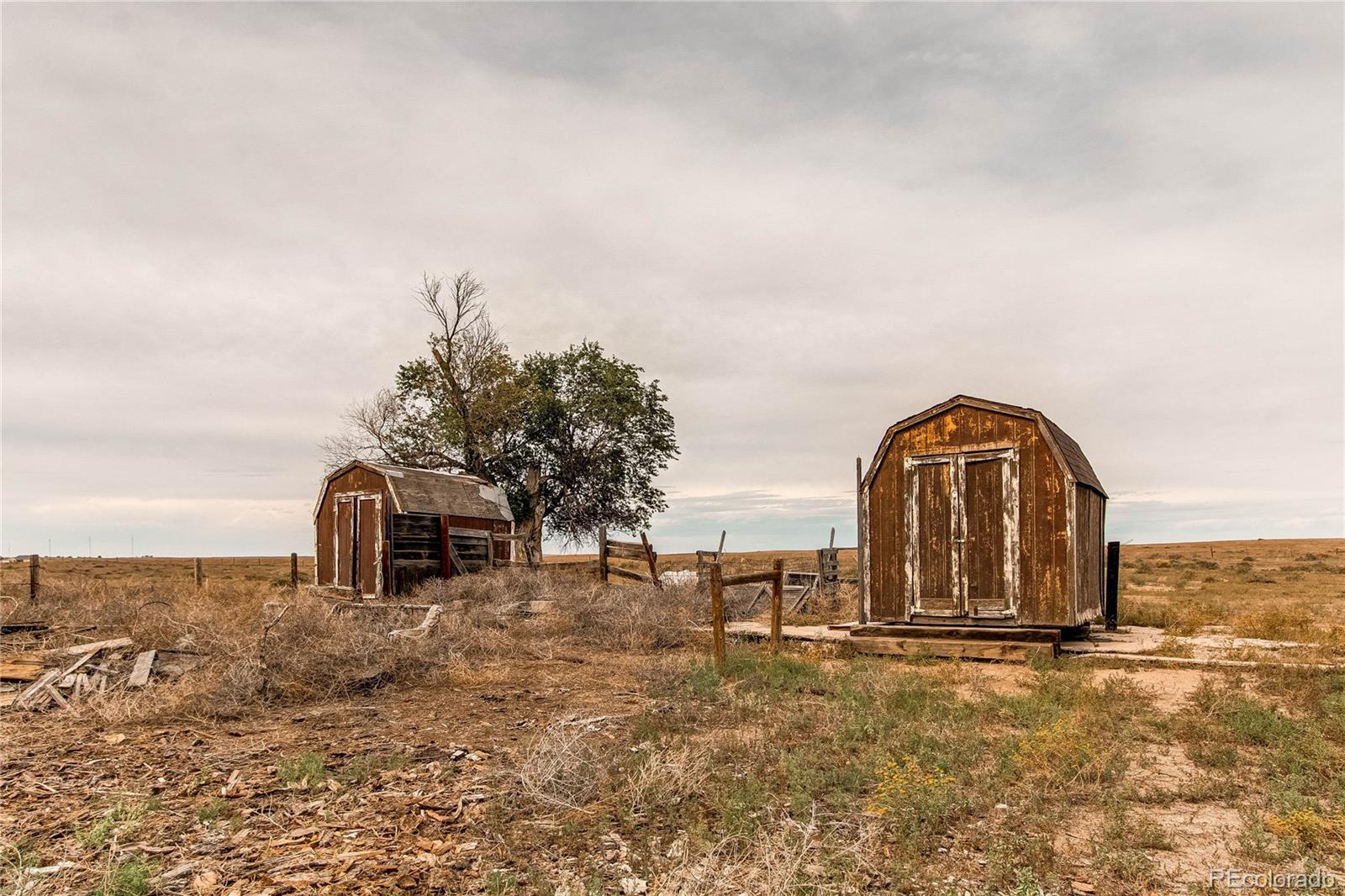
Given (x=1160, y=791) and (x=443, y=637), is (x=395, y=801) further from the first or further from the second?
(x=443, y=637)

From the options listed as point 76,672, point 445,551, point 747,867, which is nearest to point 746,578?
point 747,867

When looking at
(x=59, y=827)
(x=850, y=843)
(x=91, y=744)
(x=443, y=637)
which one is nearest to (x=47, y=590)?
(x=443, y=637)

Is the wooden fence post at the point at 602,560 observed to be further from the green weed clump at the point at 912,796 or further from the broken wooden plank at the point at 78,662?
the green weed clump at the point at 912,796

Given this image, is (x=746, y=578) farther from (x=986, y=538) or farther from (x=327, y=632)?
(x=327, y=632)

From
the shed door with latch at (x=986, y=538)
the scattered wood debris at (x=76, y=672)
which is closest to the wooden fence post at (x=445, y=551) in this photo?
the scattered wood debris at (x=76, y=672)

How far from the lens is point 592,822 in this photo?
215 inches

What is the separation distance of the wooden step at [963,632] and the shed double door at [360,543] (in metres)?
12.9

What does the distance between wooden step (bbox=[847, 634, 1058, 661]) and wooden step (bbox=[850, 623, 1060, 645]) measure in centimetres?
8

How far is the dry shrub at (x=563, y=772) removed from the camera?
584cm

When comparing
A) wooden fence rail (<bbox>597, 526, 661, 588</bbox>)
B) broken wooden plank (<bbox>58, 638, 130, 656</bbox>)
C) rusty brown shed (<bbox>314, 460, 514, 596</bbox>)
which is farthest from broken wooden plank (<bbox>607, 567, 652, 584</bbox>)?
broken wooden plank (<bbox>58, 638, 130, 656</bbox>)

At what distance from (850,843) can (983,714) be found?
151 inches

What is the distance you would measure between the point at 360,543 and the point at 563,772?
17462 mm

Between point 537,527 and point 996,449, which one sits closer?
point 996,449

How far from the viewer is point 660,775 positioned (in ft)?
19.5
